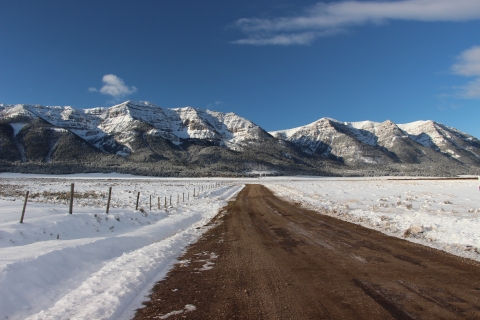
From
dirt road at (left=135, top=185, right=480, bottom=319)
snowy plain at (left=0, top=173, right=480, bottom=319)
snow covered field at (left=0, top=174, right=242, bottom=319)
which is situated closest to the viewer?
dirt road at (left=135, top=185, right=480, bottom=319)

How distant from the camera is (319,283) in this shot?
Result: 525 cm

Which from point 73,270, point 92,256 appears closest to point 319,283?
point 73,270

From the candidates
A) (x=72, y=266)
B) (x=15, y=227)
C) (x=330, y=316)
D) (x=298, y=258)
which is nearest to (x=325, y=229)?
(x=298, y=258)

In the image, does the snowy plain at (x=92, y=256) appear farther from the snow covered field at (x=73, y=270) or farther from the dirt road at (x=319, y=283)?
the dirt road at (x=319, y=283)

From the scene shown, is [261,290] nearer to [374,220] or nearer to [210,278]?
[210,278]

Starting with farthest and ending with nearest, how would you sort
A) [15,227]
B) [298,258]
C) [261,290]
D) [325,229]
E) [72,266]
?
1. [325,229]
2. [15,227]
3. [298,258]
4. [72,266]
5. [261,290]

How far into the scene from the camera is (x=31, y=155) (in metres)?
161

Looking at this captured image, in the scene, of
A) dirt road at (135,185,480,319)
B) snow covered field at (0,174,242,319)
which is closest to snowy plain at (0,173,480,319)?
snow covered field at (0,174,242,319)

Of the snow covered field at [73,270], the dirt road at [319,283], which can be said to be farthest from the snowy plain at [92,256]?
the dirt road at [319,283]

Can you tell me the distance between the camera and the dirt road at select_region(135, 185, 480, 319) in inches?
161

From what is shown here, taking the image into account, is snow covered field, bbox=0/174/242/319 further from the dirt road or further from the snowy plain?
the dirt road

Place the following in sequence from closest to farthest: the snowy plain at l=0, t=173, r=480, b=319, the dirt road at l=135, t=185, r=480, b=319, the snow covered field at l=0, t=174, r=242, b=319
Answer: the dirt road at l=135, t=185, r=480, b=319, the snow covered field at l=0, t=174, r=242, b=319, the snowy plain at l=0, t=173, r=480, b=319

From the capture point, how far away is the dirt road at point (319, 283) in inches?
161

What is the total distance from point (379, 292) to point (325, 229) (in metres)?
6.50
